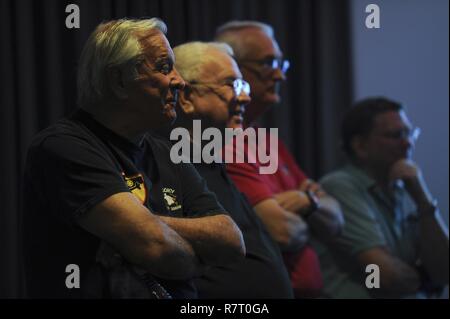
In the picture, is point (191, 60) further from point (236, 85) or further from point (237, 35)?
point (237, 35)

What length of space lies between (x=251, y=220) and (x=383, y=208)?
1.08 meters

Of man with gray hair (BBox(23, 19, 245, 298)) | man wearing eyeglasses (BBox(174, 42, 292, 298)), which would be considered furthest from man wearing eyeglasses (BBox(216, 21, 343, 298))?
man with gray hair (BBox(23, 19, 245, 298))

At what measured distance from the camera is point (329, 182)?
292 cm

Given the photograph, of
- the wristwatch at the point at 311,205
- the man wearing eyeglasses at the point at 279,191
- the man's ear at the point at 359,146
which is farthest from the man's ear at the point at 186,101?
the man's ear at the point at 359,146

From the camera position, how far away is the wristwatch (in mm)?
2391

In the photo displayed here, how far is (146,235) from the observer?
1.44m

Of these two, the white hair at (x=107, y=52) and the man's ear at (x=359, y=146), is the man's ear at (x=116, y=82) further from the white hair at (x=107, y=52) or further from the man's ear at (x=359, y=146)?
the man's ear at (x=359, y=146)

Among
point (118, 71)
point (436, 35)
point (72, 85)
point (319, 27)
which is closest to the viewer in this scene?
point (118, 71)

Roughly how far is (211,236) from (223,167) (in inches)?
16.6

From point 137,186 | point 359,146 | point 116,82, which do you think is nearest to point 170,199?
point 137,186

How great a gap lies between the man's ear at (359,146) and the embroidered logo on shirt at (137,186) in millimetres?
1623
